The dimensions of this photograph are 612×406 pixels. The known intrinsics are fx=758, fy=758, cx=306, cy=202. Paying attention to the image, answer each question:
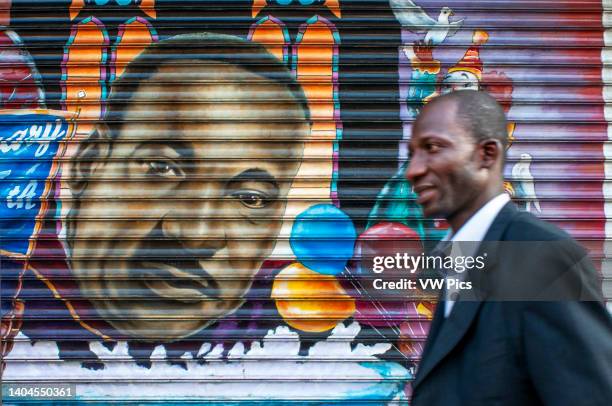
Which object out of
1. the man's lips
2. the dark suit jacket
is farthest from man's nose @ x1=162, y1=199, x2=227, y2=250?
the dark suit jacket

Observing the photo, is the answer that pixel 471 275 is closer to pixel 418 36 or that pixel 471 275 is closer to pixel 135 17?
pixel 418 36

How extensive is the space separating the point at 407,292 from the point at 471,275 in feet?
9.79

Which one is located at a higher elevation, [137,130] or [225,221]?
[137,130]

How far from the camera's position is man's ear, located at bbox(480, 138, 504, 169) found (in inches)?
73.5

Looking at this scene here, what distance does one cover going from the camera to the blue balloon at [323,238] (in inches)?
185

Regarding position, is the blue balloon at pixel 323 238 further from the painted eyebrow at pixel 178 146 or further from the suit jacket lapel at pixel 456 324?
the suit jacket lapel at pixel 456 324

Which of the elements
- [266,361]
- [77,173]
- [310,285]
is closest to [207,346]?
[266,361]

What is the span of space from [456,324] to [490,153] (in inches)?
17.5

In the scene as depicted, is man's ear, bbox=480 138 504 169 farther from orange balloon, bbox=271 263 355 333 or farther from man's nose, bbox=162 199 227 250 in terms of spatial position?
man's nose, bbox=162 199 227 250

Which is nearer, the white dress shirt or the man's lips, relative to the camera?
the white dress shirt

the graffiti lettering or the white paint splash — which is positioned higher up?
the graffiti lettering

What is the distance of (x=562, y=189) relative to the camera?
15.6 feet

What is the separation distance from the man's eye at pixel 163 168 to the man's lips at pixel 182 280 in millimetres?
551

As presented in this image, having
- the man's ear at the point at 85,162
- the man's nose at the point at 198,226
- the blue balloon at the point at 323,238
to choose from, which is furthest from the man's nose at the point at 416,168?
the man's ear at the point at 85,162
